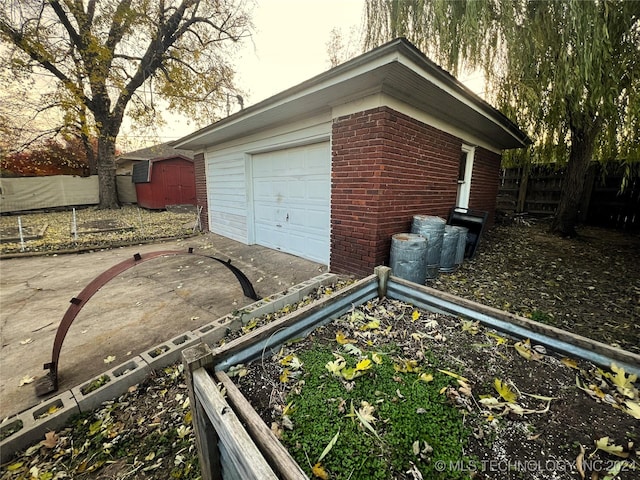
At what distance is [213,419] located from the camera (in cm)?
108

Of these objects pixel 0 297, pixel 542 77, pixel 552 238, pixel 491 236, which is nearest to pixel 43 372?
pixel 0 297

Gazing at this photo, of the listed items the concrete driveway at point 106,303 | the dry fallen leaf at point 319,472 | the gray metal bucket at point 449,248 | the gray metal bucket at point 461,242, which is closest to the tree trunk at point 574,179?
the gray metal bucket at point 461,242

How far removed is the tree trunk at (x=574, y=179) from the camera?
5.74 m

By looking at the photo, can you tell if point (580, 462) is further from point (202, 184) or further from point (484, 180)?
point (202, 184)

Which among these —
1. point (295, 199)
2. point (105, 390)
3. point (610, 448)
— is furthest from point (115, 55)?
point (610, 448)

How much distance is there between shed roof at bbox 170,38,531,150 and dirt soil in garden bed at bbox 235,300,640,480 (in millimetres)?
2567

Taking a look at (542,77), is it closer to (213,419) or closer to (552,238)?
(552,238)

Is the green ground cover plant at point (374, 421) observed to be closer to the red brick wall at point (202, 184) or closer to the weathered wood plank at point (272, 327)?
the weathered wood plank at point (272, 327)

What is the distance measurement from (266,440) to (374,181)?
10.2ft

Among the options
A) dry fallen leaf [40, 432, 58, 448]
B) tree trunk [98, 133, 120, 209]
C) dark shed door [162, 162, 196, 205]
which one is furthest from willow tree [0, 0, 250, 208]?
dry fallen leaf [40, 432, 58, 448]

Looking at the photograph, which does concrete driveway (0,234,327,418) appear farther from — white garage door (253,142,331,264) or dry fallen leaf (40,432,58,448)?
dry fallen leaf (40,432,58,448)

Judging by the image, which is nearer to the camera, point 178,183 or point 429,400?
point 429,400

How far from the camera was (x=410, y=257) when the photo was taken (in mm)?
3369

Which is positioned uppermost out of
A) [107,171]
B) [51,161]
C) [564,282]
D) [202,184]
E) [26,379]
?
[51,161]
